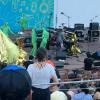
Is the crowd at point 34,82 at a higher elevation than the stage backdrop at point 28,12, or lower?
lower

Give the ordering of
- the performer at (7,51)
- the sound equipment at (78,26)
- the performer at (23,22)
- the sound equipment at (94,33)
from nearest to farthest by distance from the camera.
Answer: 1. the performer at (7,51)
2. the performer at (23,22)
3. the sound equipment at (94,33)
4. the sound equipment at (78,26)

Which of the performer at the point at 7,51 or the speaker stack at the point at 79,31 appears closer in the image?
the performer at the point at 7,51

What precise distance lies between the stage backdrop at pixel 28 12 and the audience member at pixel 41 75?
1334 centimetres

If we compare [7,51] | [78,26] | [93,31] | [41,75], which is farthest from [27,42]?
[41,75]

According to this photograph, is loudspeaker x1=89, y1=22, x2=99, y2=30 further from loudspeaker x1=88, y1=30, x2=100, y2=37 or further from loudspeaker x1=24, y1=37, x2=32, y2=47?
loudspeaker x1=24, y1=37, x2=32, y2=47

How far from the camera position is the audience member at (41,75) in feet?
14.9

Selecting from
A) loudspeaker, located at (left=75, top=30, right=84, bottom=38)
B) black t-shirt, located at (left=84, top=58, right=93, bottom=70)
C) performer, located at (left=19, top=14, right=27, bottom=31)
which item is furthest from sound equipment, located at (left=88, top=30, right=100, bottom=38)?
black t-shirt, located at (left=84, top=58, right=93, bottom=70)

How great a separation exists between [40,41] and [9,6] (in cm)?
277

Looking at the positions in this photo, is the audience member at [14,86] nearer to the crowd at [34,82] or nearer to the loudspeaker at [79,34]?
the crowd at [34,82]

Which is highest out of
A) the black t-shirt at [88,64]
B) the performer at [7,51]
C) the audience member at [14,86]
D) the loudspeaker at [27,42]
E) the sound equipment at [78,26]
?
the sound equipment at [78,26]

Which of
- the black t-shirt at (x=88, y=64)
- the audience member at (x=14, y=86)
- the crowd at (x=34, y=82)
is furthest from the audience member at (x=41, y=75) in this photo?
the black t-shirt at (x=88, y=64)

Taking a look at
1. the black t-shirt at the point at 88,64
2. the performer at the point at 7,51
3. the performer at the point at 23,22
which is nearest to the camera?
the performer at the point at 7,51

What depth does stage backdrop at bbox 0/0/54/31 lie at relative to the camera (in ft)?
59.7

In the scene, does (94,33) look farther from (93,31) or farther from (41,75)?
(41,75)
